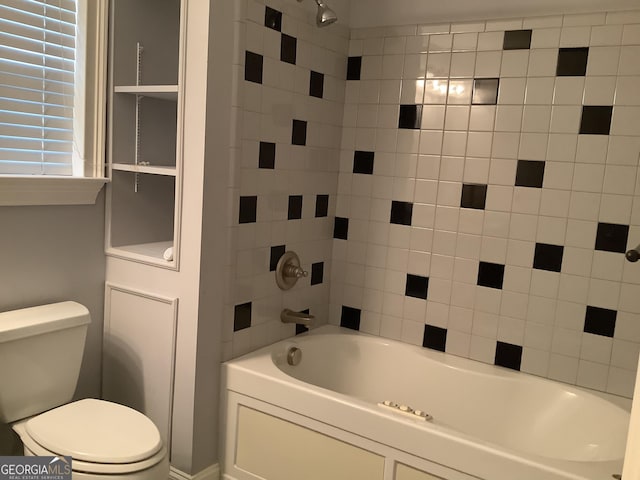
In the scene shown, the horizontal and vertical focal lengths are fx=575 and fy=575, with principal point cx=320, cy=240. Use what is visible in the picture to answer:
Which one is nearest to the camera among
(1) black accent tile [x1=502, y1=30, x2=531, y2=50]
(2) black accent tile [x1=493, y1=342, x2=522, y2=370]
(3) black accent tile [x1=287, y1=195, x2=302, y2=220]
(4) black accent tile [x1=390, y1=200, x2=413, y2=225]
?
(1) black accent tile [x1=502, y1=30, x2=531, y2=50]

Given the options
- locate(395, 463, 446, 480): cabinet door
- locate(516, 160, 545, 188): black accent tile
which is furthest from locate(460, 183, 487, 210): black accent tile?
locate(395, 463, 446, 480): cabinet door

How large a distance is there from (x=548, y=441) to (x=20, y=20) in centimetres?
238

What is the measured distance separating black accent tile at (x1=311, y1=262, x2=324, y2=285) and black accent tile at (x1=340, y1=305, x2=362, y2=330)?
19 centimetres

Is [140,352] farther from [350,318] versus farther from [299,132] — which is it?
[299,132]

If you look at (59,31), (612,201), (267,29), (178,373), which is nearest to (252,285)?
(178,373)

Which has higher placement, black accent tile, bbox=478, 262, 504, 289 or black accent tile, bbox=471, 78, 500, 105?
black accent tile, bbox=471, 78, 500, 105

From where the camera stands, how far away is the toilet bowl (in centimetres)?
164

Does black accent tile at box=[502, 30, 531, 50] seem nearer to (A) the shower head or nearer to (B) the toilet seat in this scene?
(A) the shower head

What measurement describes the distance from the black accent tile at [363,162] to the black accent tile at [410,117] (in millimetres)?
199

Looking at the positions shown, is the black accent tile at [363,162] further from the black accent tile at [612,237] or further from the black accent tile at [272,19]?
the black accent tile at [612,237]

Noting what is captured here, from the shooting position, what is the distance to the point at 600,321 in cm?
212

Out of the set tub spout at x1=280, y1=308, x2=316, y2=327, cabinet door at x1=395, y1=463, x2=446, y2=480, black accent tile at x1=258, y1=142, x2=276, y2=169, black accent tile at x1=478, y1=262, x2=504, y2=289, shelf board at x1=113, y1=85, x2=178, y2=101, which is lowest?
cabinet door at x1=395, y1=463, x2=446, y2=480

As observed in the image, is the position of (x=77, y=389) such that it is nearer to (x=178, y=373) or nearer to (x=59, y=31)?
(x=178, y=373)

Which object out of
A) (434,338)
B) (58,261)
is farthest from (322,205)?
(58,261)
